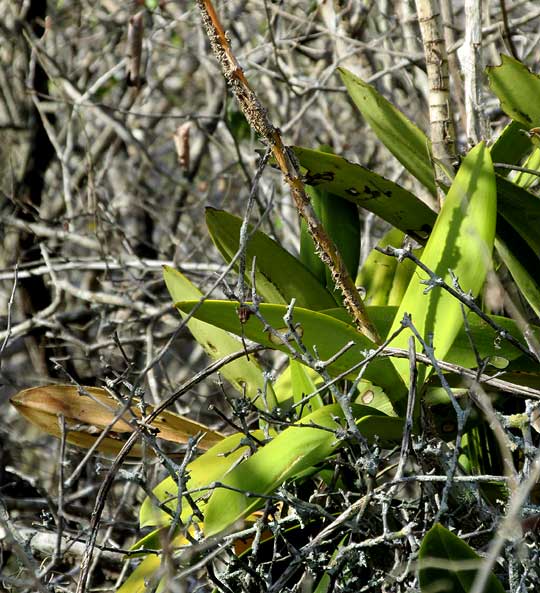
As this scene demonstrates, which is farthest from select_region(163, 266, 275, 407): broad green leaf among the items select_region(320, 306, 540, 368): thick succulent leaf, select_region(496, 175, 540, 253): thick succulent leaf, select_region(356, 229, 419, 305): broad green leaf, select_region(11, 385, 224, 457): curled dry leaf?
select_region(496, 175, 540, 253): thick succulent leaf

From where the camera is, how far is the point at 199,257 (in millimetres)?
3576

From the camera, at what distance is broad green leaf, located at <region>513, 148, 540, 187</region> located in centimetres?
135

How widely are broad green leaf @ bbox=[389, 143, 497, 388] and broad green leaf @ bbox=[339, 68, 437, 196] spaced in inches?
9.4

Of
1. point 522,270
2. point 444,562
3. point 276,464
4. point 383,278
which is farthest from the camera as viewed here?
point 383,278

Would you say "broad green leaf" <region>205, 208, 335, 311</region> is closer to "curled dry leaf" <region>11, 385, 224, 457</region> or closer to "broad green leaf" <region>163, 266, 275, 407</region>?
"broad green leaf" <region>163, 266, 275, 407</region>

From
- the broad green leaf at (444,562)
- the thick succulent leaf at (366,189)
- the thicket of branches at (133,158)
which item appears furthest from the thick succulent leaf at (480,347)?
the thicket of branches at (133,158)

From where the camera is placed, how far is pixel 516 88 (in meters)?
1.22

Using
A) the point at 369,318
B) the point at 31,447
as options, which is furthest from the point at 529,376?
the point at 31,447

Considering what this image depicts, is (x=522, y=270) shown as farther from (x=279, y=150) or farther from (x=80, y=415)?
(x=80, y=415)

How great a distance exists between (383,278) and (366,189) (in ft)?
0.74

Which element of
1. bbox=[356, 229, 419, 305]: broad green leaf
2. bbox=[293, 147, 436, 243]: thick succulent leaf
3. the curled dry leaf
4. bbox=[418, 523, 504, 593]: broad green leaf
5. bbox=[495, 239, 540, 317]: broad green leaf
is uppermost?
bbox=[293, 147, 436, 243]: thick succulent leaf

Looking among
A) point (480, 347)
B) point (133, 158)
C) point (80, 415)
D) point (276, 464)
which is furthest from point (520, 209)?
point (133, 158)

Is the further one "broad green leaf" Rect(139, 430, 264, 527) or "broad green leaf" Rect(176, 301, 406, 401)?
"broad green leaf" Rect(139, 430, 264, 527)

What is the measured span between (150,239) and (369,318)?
8.00 feet
